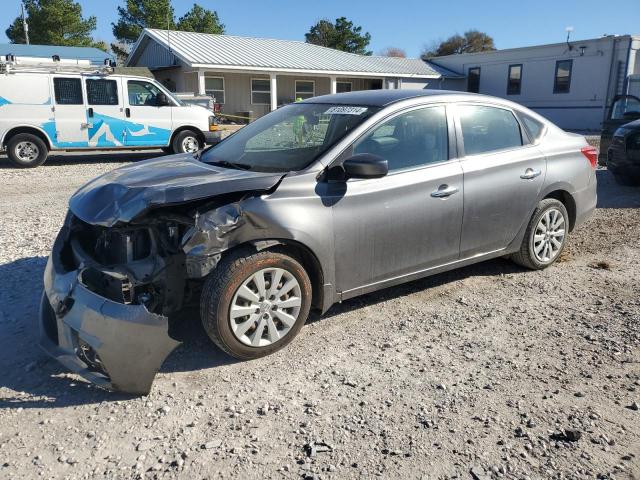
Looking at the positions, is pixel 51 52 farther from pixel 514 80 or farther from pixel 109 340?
pixel 109 340

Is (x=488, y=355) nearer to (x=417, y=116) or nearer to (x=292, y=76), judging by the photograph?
(x=417, y=116)

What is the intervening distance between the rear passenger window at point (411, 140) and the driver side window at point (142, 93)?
32.8 ft

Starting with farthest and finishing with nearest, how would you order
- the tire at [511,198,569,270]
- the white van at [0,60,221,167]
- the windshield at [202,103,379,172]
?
the white van at [0,60,221,167]
the tire at [511,198,569,270]
the windshield at [202,103,379,172]

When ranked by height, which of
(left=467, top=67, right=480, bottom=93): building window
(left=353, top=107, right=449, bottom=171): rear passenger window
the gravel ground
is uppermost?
(left=467, top=67, right=480, bottom=93): building window

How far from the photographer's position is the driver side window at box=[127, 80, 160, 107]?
12680 mm

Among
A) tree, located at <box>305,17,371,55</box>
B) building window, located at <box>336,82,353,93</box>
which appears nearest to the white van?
building window, located at <box>336,82,353,93</box>

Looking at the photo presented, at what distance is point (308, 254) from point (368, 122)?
1081 millimetres

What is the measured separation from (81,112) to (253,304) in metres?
10.4

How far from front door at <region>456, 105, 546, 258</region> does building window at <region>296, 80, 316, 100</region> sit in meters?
24.2

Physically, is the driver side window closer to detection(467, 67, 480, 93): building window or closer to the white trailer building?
the white trailer building

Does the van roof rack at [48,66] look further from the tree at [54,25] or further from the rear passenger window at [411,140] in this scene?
the tree at [54,25]

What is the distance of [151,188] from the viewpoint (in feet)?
11.3

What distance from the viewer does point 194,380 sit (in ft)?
11.2

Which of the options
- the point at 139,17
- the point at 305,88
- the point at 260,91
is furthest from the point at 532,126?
the point at 139,17
